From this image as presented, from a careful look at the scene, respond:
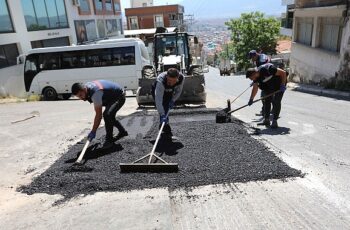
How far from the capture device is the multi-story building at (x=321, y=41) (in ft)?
41.6

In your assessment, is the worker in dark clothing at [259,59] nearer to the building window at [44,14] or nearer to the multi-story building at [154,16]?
the building window at [44,14]

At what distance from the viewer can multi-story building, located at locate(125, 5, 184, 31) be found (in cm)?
4384

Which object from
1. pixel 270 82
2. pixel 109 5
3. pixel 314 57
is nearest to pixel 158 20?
pixel 109 5

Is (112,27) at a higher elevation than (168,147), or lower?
higher

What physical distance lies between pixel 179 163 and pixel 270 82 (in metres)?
3.07

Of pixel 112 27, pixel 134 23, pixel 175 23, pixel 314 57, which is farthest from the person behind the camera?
pixel 134 23

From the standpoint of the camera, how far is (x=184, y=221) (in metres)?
3.27

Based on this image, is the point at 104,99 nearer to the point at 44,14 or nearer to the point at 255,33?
the point at 44,14

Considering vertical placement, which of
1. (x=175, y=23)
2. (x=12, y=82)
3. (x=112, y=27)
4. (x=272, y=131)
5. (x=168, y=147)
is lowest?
(x=12, y=82)

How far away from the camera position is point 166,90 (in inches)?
221

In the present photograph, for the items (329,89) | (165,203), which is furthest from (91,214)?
(329,89)

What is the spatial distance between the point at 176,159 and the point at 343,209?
2.35m

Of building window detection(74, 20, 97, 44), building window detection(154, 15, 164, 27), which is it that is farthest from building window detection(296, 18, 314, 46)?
building window detection(154, 15, 164, 27)

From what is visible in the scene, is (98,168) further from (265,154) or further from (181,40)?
(181,40)
